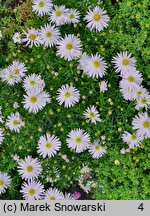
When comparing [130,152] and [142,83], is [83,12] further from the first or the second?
[130,152]

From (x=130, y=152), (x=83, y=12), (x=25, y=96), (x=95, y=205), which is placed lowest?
(x=95, y=205)

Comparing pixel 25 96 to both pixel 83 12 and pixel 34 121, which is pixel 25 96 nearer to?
pixel 34 121

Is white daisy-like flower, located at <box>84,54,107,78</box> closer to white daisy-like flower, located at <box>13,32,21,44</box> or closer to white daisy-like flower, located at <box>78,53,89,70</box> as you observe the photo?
white daisy-like flower, located at <box>78,53,89,70</box>

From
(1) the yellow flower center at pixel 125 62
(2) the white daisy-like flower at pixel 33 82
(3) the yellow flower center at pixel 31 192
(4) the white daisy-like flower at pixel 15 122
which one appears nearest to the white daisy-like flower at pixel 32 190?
(3) the yellow flower center at pixel 31 192

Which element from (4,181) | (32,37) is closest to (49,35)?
(32,37)

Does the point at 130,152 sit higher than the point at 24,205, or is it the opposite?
the point at 130,152

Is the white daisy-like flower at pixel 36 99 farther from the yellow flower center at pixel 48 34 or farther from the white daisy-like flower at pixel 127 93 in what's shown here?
the white daisy-like flower at pixel 127 93

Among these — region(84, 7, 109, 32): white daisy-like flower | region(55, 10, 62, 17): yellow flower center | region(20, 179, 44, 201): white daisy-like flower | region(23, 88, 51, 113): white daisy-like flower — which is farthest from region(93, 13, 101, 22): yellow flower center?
region(20, 179, 44, 201): white daisy-like flower

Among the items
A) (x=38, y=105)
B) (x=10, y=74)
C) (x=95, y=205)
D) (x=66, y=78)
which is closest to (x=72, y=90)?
(x=66, y=78)
